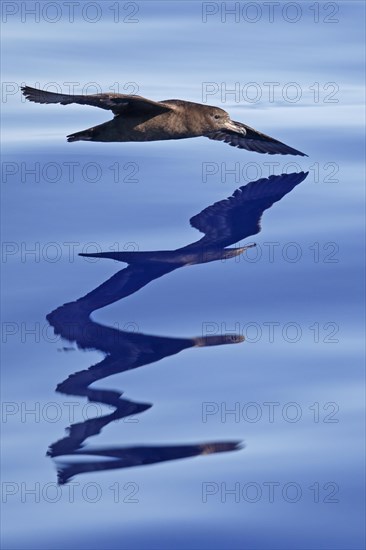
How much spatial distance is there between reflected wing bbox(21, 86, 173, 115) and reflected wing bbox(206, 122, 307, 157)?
754mm

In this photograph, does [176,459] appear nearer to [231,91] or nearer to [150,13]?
[231,91]

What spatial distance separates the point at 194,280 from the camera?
7.86 m

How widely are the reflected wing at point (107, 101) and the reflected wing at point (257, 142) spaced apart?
2.48 ft

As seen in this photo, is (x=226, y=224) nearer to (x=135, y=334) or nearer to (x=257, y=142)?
(x=257, y=142)

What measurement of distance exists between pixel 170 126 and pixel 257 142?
2.52ft

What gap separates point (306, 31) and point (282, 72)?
3.69 feet

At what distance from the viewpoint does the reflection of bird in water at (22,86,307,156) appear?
932 cm

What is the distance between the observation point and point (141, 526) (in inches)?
211

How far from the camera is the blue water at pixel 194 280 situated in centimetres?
556
